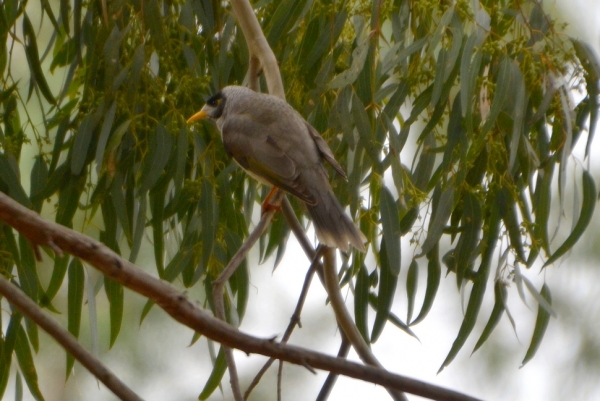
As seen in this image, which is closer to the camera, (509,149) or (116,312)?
(509,149)

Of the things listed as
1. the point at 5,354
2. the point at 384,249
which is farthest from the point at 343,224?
the point at 5,354

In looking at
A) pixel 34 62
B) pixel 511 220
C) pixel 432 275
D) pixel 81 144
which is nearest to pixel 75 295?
pixel 81 144

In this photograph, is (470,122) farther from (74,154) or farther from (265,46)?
(74,154)

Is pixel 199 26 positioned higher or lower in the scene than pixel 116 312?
higher

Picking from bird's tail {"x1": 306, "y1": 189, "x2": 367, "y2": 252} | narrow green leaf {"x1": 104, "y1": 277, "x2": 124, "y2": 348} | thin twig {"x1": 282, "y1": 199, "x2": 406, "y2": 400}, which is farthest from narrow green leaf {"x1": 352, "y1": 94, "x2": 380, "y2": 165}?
narrow green leaf {"x1": 104, "y1": 277, "x2": 124, "y2": 348}

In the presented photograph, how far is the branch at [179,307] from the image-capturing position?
1.51 meters

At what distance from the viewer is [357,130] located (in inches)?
105

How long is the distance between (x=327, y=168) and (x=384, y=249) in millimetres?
600

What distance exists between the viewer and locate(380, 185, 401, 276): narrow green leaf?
2570mm

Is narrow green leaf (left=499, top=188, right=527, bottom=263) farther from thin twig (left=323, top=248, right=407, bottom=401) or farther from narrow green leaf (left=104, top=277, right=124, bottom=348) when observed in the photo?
narrow green leaf (left=104, top=277, right=124, bottom=348)

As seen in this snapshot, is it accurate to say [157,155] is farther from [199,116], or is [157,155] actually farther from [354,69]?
[354,69]

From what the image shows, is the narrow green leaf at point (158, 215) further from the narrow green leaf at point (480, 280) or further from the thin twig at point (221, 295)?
the narrow green leaf at point (480, 280)

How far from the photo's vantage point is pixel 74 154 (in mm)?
2799

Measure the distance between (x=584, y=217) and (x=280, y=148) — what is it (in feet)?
3.76
